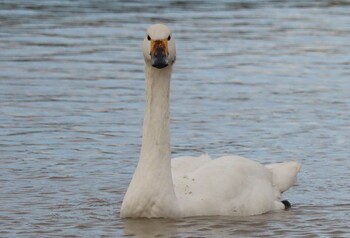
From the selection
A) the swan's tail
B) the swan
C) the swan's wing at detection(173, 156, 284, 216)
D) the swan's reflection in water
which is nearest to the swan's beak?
the swan

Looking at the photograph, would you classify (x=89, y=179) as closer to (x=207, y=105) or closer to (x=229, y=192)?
(x=229, y=192)

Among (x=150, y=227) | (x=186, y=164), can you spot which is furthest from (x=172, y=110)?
(x=150, y=227)

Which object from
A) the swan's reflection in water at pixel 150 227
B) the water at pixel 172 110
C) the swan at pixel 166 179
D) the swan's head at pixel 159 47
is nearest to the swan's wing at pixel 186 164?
the swan at pixel 166 179

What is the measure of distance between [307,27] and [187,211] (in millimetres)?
18099

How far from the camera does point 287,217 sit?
10945 mm

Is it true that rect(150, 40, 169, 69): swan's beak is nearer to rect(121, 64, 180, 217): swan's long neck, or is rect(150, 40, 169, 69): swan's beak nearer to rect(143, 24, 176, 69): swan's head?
rect(143, 24, 176, 69): swan's head

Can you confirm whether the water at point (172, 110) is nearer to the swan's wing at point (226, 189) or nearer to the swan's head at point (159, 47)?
the swan's wing at point (226, 189)

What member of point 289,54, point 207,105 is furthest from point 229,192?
point 289,54

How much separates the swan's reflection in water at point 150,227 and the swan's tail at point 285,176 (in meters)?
1.39

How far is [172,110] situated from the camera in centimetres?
1670

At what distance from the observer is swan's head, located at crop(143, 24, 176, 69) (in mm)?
Result: 10148

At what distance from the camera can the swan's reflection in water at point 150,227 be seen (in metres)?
10.2

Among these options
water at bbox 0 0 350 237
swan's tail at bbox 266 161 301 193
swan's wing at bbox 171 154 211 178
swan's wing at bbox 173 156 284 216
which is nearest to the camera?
swan's wing at bbox 173 156 284 216

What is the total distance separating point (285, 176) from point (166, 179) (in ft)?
4.92
